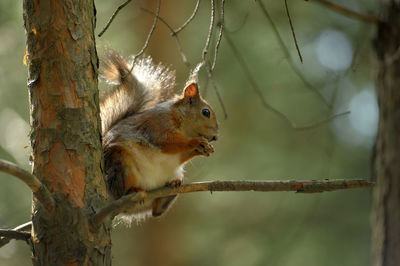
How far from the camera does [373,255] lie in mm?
2574

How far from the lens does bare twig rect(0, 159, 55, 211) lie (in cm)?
108

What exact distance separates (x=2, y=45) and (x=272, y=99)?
7.47 feet

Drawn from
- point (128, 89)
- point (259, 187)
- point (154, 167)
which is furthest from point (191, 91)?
point (259, 187)

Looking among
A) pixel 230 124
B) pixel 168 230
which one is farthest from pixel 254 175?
pixel 168 230

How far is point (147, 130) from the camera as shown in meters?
2.04

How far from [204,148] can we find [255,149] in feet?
9.41

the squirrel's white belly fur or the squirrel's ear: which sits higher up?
the squirrel's ear

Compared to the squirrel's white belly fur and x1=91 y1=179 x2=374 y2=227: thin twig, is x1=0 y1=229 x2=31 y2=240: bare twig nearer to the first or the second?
x1=91 y1=179 x2=374 y2=227: thin twig

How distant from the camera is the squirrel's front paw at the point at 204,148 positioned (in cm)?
196

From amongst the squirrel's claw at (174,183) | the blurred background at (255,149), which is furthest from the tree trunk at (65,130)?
the blurred background at (255,149)

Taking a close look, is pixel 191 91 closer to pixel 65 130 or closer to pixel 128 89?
pixel 128 89

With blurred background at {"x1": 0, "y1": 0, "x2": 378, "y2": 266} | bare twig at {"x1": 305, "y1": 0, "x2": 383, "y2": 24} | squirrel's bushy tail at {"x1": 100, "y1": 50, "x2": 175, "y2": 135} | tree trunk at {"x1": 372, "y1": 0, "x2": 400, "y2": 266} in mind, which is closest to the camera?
squirrel's bushy tail at {"x1": 100, "y1": 50, "x2": 175, "y2": 135}

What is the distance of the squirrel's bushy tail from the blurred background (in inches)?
52.0

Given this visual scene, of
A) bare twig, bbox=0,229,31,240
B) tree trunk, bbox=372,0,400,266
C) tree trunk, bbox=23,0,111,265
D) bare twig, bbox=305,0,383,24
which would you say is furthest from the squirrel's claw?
bare twig, bbox=305,0,383,24
